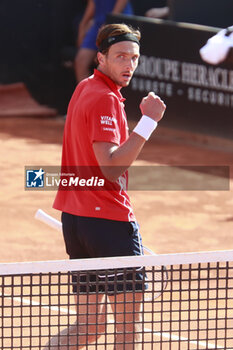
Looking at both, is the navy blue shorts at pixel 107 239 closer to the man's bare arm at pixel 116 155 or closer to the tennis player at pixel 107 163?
the tennis player at pixel 107 163

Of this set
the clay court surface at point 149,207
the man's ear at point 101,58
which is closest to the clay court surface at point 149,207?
the clay court surface at point 149,207

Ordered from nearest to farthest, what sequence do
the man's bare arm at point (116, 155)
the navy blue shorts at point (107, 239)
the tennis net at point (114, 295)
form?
the tennis net at point (114, 295)
the man's bare arm at point (116, 155)
the navy blue shorts at point (107, 239)

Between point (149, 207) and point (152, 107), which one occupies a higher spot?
point (152, 107)

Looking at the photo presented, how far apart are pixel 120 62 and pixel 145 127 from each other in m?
0.35

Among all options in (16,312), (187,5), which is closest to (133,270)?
(16,312)

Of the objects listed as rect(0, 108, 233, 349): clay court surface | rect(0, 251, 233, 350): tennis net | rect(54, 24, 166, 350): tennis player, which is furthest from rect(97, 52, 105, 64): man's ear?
rect(0, 108, 233, 349): clay court surface

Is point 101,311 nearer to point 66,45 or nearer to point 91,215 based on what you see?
point 91,215

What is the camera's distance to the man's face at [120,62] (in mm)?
3932

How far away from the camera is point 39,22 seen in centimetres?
1401

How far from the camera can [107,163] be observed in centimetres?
374

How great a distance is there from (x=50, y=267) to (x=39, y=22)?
1094 cm

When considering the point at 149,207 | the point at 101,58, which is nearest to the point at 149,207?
the point at 149,207

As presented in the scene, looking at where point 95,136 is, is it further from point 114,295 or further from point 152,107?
point 114,295

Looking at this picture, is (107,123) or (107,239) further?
(107,239)
